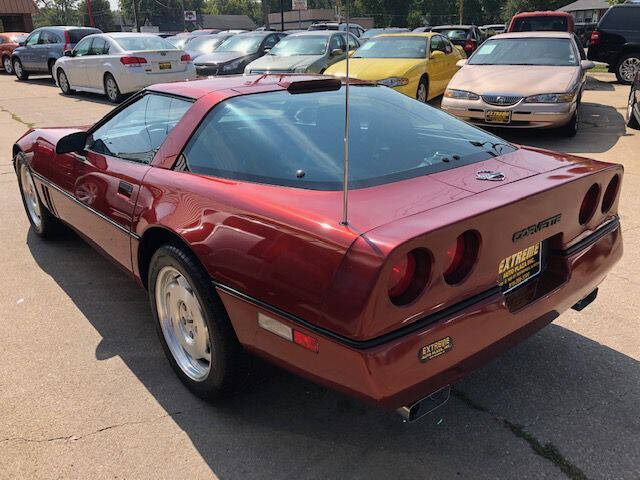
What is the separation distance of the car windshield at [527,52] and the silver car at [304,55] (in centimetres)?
291

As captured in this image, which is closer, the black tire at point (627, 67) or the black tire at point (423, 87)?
the black tire at point (423, 87)

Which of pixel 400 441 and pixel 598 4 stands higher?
pixel 598 4

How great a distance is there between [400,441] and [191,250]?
3.82 ft

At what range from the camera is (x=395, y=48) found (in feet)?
34.2

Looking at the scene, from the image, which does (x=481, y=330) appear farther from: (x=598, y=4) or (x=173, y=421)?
(x=598, y=4)

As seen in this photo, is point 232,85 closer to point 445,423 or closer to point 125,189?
point 125,189

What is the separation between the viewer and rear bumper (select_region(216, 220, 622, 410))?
173cm

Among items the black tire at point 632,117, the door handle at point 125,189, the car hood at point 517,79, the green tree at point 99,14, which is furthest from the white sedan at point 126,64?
the green tree at point 99,14

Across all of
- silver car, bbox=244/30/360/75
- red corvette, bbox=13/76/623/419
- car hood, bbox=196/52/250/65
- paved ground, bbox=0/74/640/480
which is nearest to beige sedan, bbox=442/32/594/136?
silver car, bbox=244/30/360/75

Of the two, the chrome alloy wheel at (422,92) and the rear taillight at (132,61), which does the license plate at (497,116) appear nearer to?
the chrome alloy wheel at (422,92)

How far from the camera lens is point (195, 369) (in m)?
2.59

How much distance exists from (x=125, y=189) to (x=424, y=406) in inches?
71.9

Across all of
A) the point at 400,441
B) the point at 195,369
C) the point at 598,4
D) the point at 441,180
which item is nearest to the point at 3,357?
the point at 195,369

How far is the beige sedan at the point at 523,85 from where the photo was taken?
718 cm
